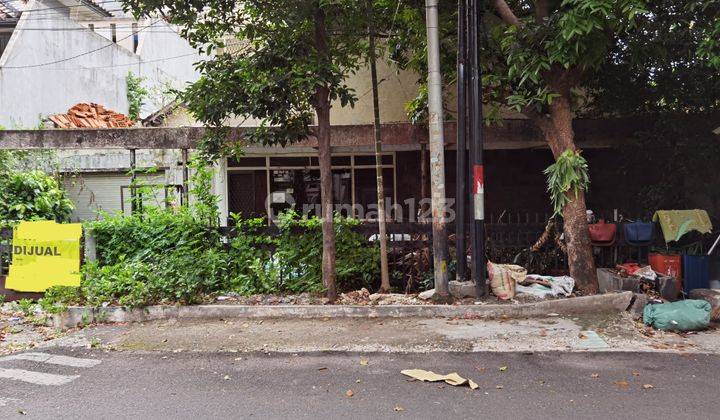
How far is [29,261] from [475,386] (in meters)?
7.20

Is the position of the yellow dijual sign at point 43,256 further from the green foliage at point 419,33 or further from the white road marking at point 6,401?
the green foliage at point 419,33

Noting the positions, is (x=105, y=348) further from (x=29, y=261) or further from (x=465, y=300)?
(x=465, y=300)

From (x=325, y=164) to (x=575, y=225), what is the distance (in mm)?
3691

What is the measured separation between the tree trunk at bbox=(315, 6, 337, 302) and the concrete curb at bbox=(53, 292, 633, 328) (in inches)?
24.0

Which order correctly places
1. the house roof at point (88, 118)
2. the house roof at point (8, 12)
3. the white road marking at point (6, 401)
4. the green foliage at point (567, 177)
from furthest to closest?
1. the house roof at point (8, 12)
2. the house roof at point (88, 118)
3. the green foliage at point (567, 177)
4. the white road marking at point (6, 401)

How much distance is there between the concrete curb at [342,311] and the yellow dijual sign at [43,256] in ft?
3.84

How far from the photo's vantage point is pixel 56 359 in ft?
19.3

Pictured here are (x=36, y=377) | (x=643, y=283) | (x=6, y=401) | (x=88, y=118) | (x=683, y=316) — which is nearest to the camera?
(x=6, y=401)

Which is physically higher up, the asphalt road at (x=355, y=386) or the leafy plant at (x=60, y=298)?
the leafy plant at (x=60, y=298)

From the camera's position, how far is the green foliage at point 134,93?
22641 millimetres

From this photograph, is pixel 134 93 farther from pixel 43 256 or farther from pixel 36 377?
pixel 36 377

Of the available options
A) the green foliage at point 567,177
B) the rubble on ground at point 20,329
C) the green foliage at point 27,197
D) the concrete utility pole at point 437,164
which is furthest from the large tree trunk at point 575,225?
the green foliage at point 27,197

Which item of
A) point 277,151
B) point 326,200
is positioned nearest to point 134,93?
point 277,151

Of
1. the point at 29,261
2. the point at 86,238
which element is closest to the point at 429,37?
the point at 86,238
